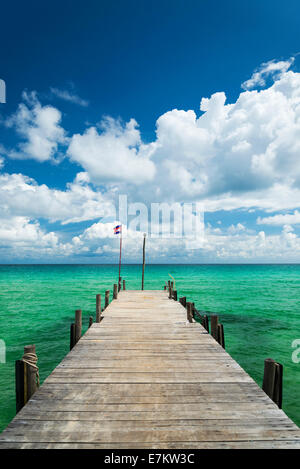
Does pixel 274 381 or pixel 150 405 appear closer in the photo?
pixel 150 405

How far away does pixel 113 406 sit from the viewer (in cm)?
429

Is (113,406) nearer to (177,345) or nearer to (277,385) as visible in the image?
(277,385)

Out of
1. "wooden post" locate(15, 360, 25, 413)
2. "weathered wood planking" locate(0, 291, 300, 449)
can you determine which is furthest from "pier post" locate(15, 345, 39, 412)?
"weathered wood planking" locate(0, 291, 300, 449)

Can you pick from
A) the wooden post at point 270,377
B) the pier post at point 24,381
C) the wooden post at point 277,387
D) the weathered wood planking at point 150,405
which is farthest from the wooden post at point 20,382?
the wooden post at point 277,387

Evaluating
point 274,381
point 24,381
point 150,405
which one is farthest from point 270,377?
point 24,381

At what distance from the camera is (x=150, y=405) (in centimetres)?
430

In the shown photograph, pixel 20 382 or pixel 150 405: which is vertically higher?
pixel 20 382

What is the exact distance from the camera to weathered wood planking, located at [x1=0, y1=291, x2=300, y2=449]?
3451 mm

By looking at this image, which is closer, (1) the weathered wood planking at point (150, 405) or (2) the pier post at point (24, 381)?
(1) the weathered wood planking at point (150, 405)

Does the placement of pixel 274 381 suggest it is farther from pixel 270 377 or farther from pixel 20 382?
pixel 20 382

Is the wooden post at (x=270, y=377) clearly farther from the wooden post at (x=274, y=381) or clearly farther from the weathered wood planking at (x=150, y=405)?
the weathered wood planking at (x=150, y=405)

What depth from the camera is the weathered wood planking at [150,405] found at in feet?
11.3
